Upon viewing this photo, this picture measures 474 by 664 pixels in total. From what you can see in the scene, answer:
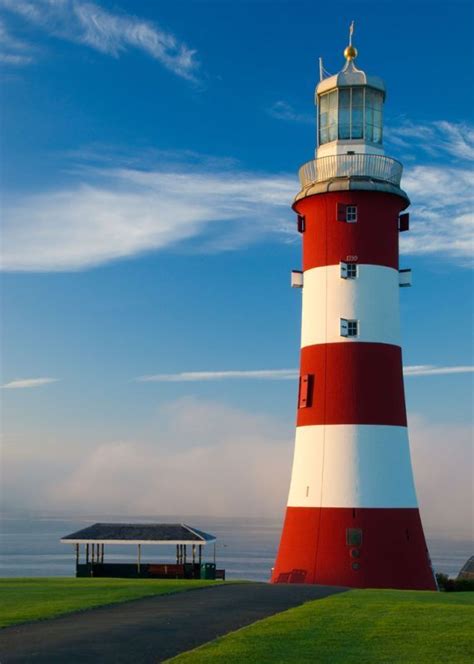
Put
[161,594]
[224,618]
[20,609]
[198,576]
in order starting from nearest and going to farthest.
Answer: [224,618], [20,609], [161,594], [198,576]

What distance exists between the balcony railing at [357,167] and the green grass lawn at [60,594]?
12.9 meters

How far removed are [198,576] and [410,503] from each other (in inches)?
375

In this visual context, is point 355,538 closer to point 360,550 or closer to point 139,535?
point 360,550

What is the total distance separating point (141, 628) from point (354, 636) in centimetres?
355

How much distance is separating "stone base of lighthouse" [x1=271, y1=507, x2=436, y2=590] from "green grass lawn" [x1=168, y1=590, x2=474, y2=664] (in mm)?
6524

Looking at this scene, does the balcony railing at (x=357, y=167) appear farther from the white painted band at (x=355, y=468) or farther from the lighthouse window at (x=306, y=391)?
the white painted band at (x=355, y=468)

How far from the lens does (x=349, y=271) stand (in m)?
27.1

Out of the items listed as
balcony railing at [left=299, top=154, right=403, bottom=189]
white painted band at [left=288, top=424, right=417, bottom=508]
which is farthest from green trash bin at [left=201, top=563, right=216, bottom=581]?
balcony railing at [left=299, top=154, right=403, bottom=189]

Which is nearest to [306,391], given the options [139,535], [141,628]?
[139,535]

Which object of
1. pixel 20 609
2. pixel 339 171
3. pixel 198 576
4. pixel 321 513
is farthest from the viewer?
pixel 198 576

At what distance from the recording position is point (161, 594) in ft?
67.2

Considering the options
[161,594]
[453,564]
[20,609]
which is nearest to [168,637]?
[20,609]

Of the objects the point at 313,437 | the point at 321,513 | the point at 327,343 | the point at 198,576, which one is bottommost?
the point at 198,576

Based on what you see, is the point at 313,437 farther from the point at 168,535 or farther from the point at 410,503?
the point at 168,535
